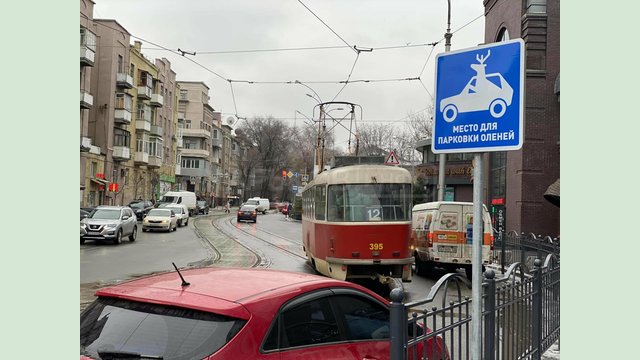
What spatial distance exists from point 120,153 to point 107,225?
29833mm

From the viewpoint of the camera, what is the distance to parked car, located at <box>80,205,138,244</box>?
83.8ft

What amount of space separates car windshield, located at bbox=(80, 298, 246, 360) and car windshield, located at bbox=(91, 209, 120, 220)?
24366 mm

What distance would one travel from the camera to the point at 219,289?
12.8 feet

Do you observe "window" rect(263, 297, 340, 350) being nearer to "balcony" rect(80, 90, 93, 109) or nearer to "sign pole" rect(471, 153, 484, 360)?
"sign pole" rect(471, 153, 484, 360)

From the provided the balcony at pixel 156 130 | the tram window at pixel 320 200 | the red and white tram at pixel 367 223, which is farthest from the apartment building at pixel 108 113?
the red and white tram at pixel 367 223

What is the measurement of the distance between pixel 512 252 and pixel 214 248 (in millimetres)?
12025

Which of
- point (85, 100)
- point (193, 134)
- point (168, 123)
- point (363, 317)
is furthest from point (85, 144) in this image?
point (363, 317)

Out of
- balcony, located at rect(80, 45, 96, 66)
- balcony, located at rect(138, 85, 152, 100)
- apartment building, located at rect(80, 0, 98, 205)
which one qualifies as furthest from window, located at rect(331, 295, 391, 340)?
balcony, located at rect(138, 85, 152, 100)

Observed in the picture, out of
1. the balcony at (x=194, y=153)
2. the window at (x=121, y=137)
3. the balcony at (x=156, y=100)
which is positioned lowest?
the window at (x=121, y=137)

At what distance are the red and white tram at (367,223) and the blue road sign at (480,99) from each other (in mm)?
9962

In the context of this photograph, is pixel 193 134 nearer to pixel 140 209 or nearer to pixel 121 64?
pixel 121 64

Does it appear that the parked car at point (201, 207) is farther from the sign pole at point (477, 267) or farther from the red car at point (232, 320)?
the sign pole at point (477, 267)

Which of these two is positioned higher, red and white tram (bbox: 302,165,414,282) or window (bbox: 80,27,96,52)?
window (bbox: 80,27,96,52)

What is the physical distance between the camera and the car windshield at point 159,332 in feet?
11.0
